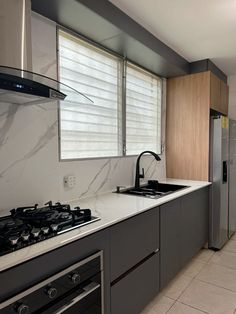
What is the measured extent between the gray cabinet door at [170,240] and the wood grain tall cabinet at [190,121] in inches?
40.2

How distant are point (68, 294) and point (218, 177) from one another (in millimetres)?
2319

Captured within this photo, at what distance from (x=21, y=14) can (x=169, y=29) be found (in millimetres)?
1486

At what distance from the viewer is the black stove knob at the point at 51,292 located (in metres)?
1.05

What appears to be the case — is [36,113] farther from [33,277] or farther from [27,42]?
[33,277]

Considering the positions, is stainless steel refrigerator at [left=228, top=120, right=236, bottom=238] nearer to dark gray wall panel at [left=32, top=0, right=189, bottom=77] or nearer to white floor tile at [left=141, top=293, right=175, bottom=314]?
dark gray wall panel at [left=32, top=0, right=189, bottom=77]

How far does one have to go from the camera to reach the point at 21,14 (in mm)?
1303

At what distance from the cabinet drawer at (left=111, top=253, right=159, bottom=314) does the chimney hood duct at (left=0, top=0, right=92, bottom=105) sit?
1235 millimetres

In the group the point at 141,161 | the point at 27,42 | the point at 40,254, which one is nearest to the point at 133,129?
the point at 141,161

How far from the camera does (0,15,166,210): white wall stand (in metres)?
1.53

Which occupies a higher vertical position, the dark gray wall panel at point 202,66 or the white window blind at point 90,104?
the dark gray wall panel at point 202,66

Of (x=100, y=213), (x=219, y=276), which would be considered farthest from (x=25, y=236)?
(x=219, y=276)

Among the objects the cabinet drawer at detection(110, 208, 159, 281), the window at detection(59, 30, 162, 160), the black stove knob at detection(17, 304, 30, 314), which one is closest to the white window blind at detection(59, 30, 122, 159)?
the window at detection(59, 30, 162, 160)

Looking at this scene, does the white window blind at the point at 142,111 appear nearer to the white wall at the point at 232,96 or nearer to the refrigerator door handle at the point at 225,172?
the refrigerator door handle at the point at 225,172

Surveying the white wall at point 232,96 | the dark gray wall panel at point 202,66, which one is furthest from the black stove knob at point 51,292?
the white wall at point 232,96
